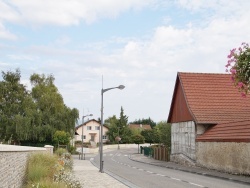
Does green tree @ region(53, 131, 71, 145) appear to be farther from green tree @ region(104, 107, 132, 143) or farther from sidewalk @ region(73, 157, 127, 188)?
green tree @ region(104, 107, 132, 143)

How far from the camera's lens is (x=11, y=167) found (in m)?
9.45

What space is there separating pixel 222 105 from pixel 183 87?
153 inches

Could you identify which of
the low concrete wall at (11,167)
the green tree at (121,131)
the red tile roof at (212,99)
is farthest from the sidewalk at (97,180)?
the green tree at (121,131)

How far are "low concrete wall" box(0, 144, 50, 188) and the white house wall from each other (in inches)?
865

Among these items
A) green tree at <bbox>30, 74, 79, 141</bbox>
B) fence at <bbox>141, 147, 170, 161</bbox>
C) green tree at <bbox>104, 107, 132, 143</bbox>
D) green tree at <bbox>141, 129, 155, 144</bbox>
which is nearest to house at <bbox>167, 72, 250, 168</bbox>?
fence at <bbox>141, 147, 170, 161</bbox>

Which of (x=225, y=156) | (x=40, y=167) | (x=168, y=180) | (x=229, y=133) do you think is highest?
(x=229, y=133)

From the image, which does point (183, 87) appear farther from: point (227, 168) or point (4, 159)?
point (4, 159)

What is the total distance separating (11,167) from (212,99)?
2703 cm

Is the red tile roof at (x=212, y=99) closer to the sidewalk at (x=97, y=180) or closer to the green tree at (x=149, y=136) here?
the sidewalk at (x=97, y=180)

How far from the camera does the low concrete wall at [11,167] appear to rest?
8.25 meters

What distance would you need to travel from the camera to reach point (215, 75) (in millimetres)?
37219

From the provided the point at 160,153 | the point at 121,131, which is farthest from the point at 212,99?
the point at 121,131

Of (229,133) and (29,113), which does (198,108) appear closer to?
(229,133)

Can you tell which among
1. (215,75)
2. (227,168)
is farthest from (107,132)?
(227,168)
